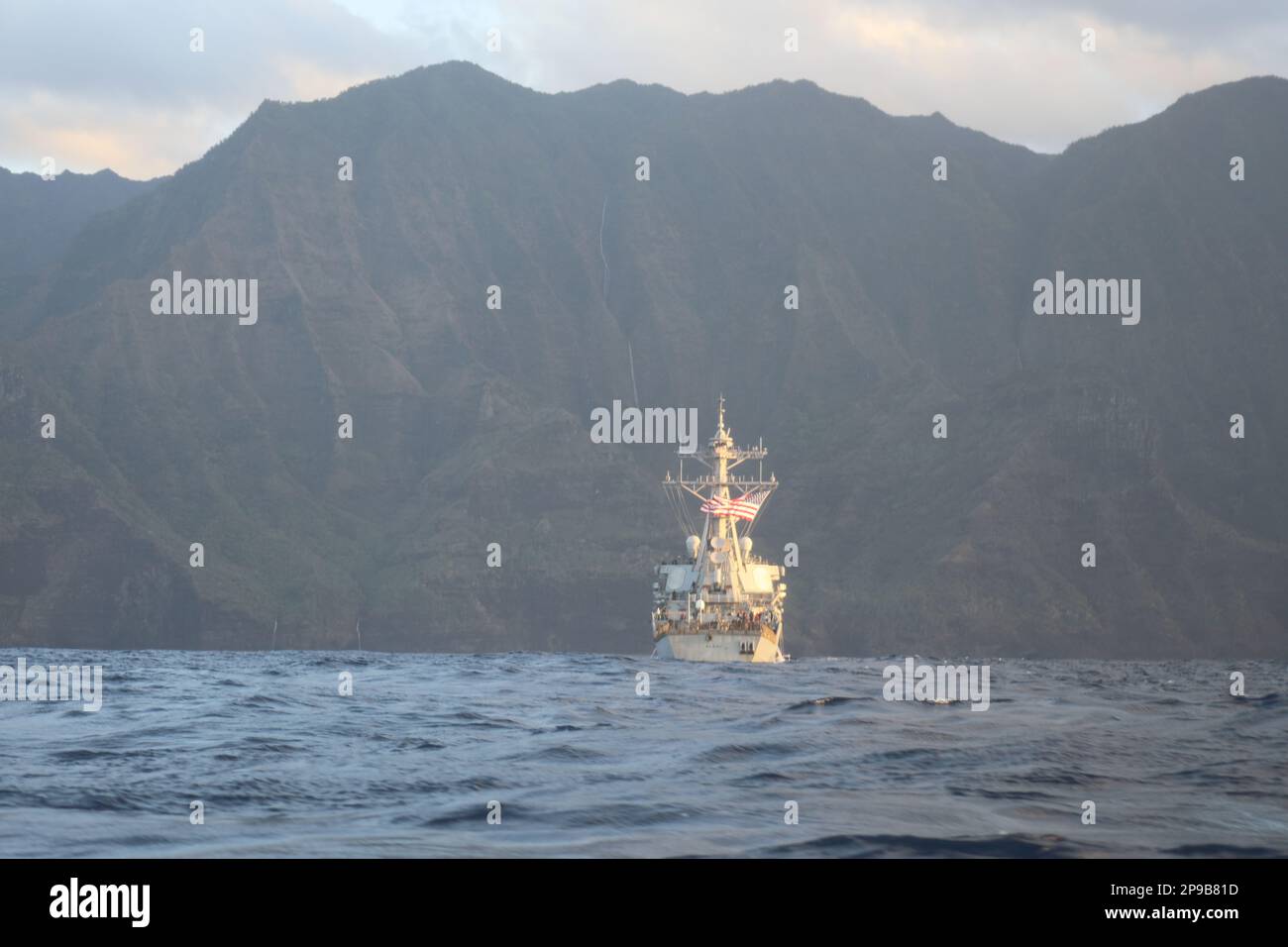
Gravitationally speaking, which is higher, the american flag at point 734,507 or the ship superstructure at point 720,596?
the american flag at point 734,507

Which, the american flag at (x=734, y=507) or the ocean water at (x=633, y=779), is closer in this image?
the ocean water at (x=633, y=779)

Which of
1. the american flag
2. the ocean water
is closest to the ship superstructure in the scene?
the american flag

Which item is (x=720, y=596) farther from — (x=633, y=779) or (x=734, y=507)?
(x=633, y=779)

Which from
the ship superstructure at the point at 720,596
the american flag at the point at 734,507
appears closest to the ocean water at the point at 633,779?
the american flag at the point at 734,507

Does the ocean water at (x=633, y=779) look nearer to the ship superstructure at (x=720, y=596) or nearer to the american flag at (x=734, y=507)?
the american flag at (x=734, y=507)

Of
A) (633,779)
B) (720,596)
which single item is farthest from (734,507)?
(633,779)

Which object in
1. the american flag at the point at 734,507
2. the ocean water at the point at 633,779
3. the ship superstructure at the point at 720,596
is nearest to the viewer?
the ocean water at the point at 633,779

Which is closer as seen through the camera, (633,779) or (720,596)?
(633,779)

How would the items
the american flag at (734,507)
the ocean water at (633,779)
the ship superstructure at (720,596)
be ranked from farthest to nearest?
the ship superstructure at (720,596), the american flag at (734,507), the ocean water at (633,779)

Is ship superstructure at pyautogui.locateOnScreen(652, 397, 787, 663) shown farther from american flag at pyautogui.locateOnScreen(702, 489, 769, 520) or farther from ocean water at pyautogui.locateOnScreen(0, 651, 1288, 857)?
ocean water at pyautogui.locateOnScreen(0, 651, 1288, 857)
